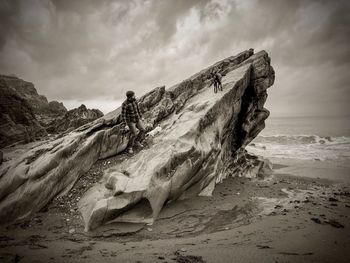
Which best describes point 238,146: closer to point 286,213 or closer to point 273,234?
point 286,213

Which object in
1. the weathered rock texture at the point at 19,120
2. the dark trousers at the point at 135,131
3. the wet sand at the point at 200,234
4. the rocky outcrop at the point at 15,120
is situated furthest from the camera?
the weathered rock texture at the point at 19,120

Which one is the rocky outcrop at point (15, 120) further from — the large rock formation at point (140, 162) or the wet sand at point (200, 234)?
the wet sand at point (200, 234)

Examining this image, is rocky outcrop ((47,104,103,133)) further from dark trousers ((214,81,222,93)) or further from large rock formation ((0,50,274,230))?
dark trousers ((214,81,222,93))

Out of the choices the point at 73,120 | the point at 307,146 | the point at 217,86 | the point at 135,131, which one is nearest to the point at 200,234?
the point at 135,131

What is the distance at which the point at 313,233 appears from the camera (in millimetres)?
5941

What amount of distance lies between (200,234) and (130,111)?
19.5ft

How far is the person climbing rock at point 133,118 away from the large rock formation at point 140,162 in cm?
58

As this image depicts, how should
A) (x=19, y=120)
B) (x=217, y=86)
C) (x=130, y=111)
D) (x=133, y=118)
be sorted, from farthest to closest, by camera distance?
(x=19, y=120), (x=217, y=86), (x=133, y=118), (x=130, y=111)

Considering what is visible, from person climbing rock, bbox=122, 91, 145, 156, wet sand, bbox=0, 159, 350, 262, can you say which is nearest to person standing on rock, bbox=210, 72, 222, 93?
person climbing rock, bbox=122, 91, 145, 156

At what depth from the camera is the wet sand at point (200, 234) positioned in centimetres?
473

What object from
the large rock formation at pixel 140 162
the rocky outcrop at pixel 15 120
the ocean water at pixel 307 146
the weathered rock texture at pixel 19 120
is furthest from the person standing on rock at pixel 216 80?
the ocean water at pixel 307 146

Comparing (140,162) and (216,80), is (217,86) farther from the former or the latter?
(140,162)

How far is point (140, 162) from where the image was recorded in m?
8.15

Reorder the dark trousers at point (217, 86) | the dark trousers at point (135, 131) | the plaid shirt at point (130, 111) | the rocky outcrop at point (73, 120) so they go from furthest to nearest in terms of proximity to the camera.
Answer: the rocky outcrop at point (73, 120) < the dark trousers at point (217, 86) < the dark trousers at point (135, 131) < the plaid shirt at point (130, 111)
